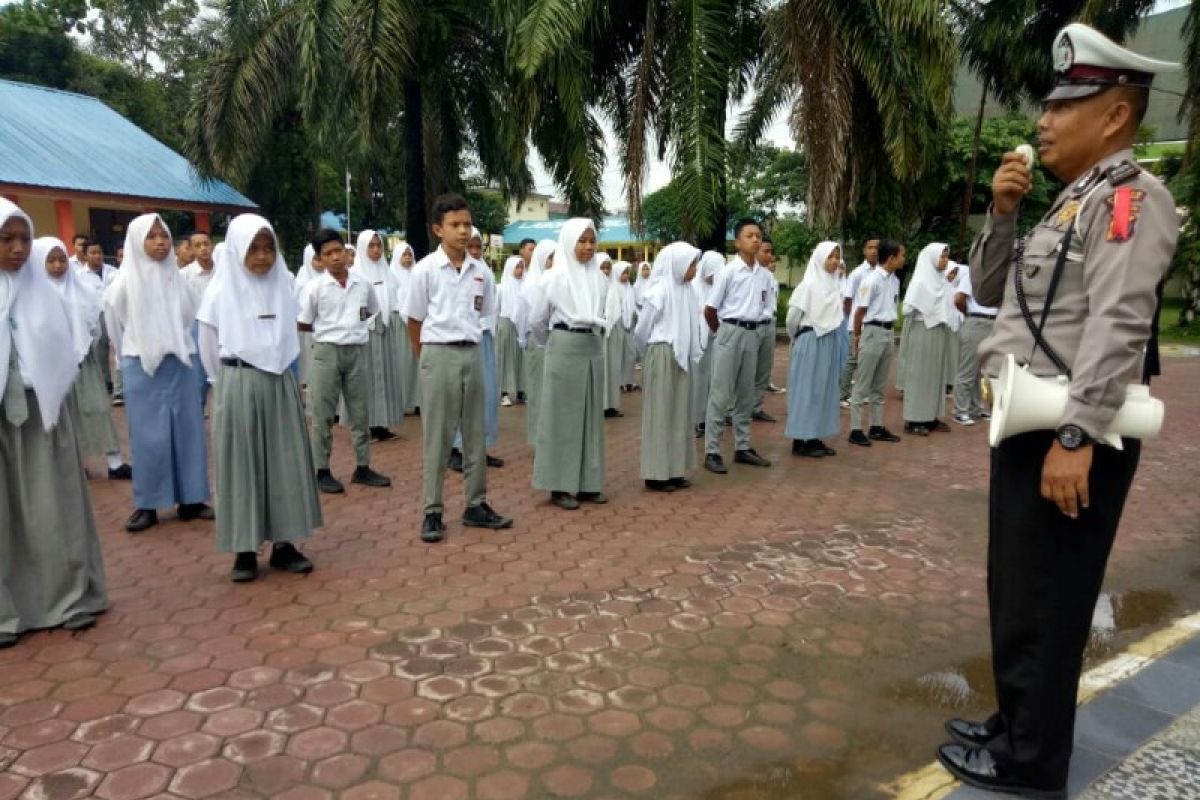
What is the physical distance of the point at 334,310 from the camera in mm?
6168

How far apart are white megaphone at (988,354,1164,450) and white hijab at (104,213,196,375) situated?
15.2ft

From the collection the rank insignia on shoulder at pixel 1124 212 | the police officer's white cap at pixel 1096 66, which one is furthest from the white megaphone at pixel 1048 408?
the police officer's white cap at pixel 1096 66

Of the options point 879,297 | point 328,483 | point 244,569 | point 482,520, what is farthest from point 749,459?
point 244,569

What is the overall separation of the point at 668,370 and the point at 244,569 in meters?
3.13

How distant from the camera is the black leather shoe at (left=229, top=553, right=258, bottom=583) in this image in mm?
4309

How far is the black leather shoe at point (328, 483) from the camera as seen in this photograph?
603 cm

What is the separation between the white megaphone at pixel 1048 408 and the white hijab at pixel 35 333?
3699 mm

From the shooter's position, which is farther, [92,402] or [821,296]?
[821,296]

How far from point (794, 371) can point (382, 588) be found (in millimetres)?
4374

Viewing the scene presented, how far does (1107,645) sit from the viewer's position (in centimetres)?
368

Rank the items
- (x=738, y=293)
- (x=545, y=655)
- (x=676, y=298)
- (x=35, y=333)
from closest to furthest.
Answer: (x=545, y=655), (x=35, y=333), (x=676, y=298), (x=738, y=293)

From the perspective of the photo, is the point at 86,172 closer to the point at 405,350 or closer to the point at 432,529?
the point at 405,350

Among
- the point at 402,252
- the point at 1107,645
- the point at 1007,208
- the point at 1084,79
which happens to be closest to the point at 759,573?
the point at 1107,645

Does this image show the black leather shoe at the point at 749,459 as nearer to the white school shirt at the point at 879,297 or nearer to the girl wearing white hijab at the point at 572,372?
the girl wearing white hijab at the point at 572,372
